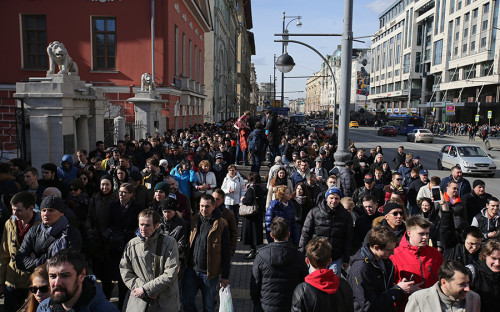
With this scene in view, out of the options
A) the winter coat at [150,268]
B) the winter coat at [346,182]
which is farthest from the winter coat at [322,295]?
the winter coat at [346,182]

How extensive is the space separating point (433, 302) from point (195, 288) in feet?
9.58

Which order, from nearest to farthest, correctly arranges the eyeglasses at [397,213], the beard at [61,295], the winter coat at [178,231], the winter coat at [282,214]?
the beard at [61,295], the winter coat at [178,231], the eyeglasses at [397,213], the winter coat at [282,214]

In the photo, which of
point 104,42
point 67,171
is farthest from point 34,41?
point 67,171

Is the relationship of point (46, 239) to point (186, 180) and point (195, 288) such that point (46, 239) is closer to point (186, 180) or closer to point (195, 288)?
point (195, 288)

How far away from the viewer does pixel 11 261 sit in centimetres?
450

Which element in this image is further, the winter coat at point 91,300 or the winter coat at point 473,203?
the winter coat at point 473,203

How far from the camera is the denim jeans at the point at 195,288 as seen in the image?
16.8 ft

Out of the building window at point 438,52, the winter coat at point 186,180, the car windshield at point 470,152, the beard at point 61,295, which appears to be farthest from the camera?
the building window at point 438,52

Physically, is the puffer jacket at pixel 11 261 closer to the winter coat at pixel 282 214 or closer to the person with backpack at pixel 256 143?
the winter coat at pixel 282 214

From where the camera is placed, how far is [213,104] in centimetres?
4294

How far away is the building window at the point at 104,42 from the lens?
2172 cm

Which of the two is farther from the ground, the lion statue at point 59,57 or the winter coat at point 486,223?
the lion statue at point 59,57

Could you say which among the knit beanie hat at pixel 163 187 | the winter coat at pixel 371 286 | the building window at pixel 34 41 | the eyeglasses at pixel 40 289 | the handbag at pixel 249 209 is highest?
the building window at pixel 34 41

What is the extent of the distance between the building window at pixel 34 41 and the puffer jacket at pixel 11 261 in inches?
776
